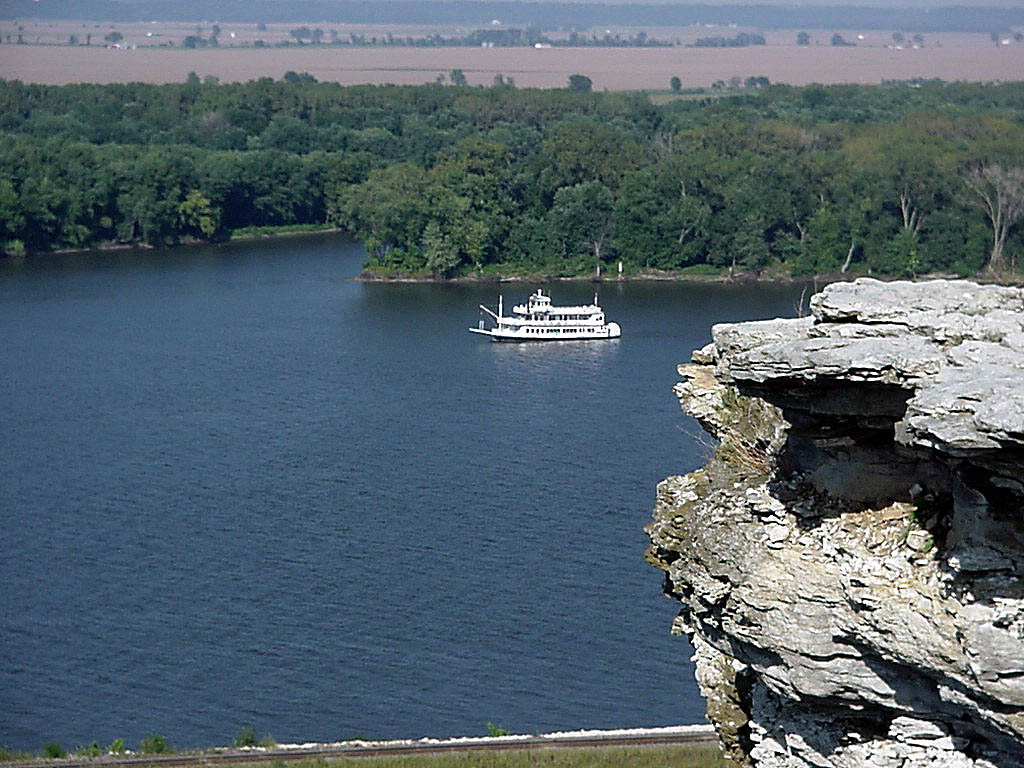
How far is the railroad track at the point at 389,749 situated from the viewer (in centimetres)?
1770

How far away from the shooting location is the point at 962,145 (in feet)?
208

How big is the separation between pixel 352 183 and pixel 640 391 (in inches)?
1346

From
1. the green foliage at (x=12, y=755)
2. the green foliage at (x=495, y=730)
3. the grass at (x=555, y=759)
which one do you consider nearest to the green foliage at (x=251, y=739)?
the grass at (x=555, y=759)

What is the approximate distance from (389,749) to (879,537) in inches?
473

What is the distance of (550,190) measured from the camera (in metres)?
62.1

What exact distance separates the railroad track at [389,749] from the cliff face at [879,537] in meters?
10.1

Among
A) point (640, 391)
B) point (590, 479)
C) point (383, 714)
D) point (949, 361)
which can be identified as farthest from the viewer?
point (640, 391)

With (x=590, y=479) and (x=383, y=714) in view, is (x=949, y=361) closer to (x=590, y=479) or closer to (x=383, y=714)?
(x=383, y=714)

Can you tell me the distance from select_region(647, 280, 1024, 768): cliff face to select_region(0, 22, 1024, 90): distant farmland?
73.0m

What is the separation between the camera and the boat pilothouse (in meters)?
Result: 44.2

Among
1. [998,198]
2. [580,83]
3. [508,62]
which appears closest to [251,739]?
[998,198]

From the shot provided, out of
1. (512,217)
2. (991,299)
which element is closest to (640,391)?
(512,217)

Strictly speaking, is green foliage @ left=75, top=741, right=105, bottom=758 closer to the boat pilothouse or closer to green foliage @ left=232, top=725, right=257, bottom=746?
green foliage @ left=232, top=725, right=257, bottom=746

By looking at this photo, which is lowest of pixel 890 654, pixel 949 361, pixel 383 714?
pixel 383 714
